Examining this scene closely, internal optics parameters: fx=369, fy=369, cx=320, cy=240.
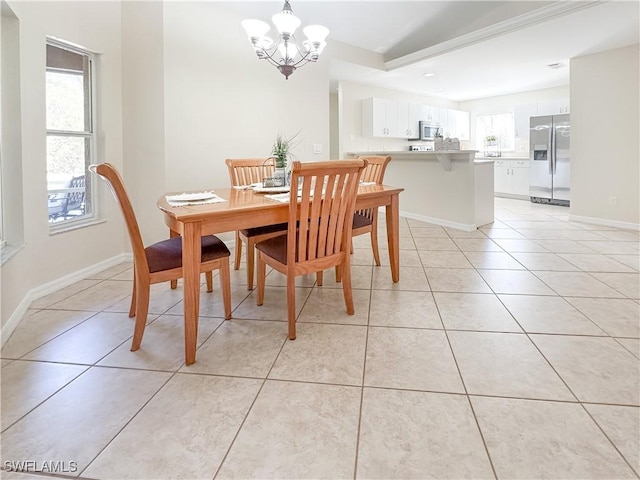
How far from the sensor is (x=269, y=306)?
97.3 inches

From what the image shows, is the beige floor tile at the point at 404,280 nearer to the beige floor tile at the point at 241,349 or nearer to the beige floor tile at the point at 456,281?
the beige floor tile at the point at 456,281

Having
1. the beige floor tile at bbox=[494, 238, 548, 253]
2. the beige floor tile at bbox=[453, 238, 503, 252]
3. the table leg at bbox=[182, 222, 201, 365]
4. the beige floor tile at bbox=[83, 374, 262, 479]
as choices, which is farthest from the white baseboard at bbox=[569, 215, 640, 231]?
the table leg at bbox=[182, 222, 201, 365]

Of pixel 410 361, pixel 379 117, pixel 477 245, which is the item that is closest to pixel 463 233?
pixel 477 245

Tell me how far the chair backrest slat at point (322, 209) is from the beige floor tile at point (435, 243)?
207 cm

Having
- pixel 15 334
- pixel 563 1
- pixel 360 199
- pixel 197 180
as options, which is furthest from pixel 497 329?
Result: pixel 563 1

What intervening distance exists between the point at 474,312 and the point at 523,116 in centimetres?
728

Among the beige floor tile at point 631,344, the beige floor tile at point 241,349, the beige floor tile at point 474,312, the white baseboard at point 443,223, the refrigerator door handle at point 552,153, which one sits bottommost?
the beige floor tile at point 241,349

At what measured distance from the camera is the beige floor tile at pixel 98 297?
2.46 meters

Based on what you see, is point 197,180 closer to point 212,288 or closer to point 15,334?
point 212,288

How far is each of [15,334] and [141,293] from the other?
891 mm

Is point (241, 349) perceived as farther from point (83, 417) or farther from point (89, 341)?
point (89, 341)

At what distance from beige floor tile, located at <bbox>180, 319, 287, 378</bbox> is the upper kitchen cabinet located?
517 cm

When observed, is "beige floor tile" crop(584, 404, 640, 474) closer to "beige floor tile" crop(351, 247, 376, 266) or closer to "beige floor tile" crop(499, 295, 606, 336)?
"beige floor tile" crop(499, 295, 606, 336)

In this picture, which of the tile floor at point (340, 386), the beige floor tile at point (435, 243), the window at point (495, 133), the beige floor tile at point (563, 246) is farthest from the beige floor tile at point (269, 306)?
the window at point (495, 133)
